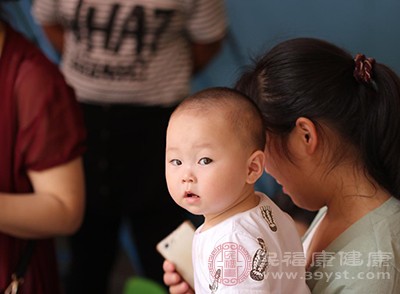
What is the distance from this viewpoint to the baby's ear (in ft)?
3.04

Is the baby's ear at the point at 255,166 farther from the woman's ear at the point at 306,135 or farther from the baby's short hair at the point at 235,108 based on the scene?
the woman's ear at the point at 306,135

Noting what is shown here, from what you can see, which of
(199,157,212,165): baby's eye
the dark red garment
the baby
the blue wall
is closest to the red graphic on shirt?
the baby

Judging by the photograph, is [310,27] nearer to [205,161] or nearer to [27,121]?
[27,121]

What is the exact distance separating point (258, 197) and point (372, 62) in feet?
0.89

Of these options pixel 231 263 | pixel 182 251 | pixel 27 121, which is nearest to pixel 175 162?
pixel 231 263

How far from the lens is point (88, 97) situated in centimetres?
187

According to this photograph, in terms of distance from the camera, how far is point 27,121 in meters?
1.24

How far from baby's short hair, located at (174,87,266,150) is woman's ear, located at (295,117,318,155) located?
99 millimetres

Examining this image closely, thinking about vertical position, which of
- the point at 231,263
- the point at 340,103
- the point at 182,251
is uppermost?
the point at 340,103

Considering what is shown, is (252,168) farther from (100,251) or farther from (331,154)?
(100,251)

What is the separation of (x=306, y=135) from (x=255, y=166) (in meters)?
0.14

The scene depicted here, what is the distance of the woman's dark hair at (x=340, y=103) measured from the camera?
1.01 metres


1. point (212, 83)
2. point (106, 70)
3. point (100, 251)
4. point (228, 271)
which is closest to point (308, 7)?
point (212, 83)

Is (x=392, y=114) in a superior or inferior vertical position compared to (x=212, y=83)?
superior
